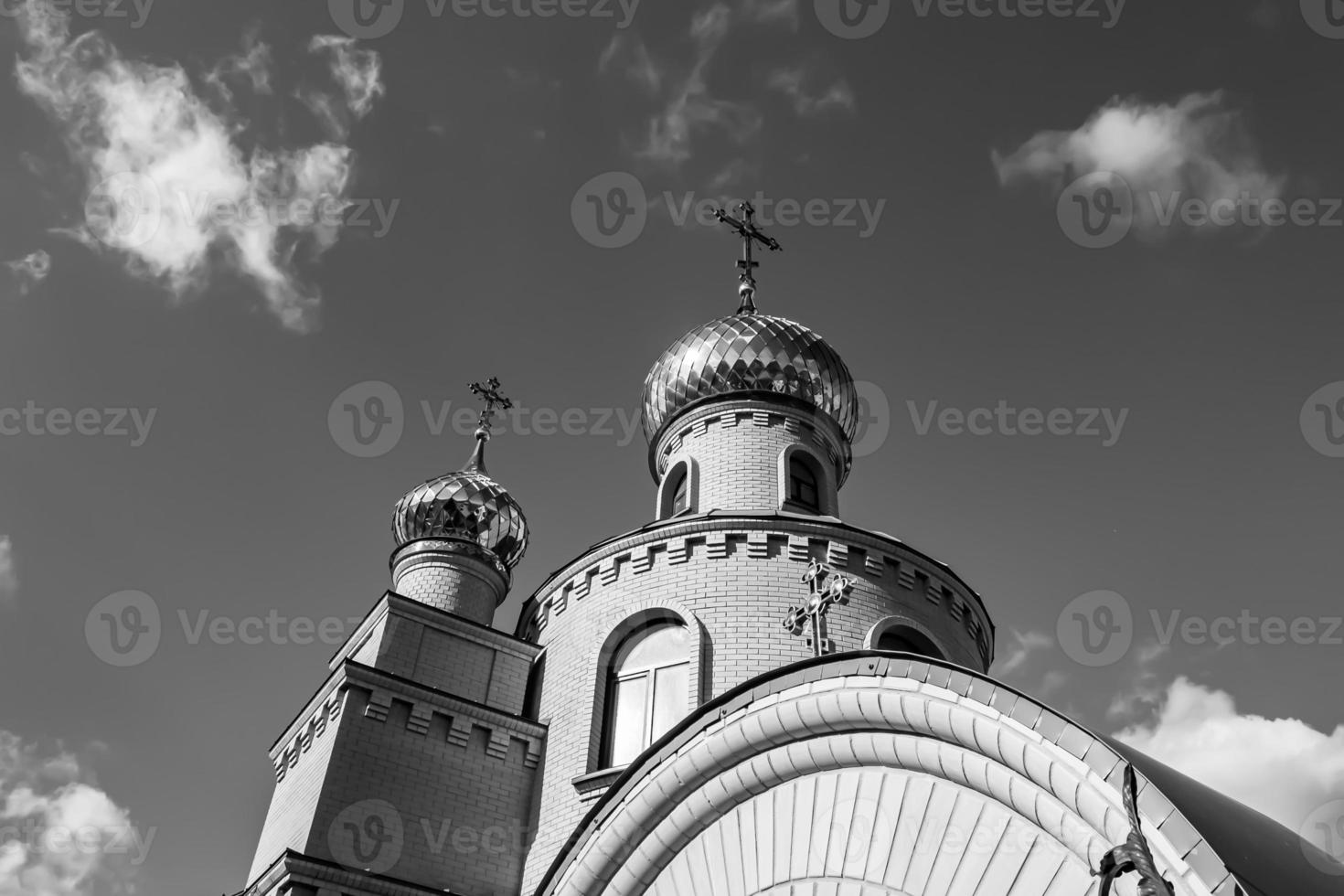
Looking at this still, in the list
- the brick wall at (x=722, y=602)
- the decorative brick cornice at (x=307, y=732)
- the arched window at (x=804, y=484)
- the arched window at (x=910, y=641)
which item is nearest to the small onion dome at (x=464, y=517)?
the brick wall at (x=722, y=602)

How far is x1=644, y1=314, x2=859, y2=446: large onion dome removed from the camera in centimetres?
1612

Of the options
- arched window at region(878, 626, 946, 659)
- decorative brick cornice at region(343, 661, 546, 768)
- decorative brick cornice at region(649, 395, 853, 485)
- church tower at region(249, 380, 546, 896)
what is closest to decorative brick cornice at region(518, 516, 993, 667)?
arched window at region(878, 626, 946, 659)

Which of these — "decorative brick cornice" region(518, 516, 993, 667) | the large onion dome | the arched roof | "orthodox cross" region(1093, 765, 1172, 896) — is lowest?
"orthodox cross" region(1093, 765, 1172, 896)

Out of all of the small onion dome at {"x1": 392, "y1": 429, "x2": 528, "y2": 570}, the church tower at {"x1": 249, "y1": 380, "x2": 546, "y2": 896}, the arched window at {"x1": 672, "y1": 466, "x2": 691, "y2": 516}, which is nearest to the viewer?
the church tower at {"x1": 249, "y1": 380, "x2": 546, "y2": 896}

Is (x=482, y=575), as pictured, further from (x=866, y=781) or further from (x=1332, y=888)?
(x=1332, y=888)

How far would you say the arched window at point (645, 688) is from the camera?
40.6 feet

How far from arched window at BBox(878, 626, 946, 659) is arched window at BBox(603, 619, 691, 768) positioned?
95.9 inches

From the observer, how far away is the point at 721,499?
14.8 meters

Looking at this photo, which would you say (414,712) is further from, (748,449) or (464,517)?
(748,449)

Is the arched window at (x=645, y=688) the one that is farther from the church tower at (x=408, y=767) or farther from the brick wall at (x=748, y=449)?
the brick wall at (x=748, y=449)

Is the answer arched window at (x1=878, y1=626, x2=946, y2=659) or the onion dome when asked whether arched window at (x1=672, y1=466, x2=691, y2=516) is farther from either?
arched window at (x1=878, y1=626, x2=946, y2=659)

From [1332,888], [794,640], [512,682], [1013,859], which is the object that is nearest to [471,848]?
[512,682]

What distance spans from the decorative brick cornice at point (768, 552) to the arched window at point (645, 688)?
860 mm

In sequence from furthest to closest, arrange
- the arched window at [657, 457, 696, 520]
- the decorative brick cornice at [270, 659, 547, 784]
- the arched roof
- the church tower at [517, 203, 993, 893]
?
the arched window at [657, 457, 696, 520] < the church tower at [517, 203, 993, 893] < the decorative brick cornice at [270, 659, 547, 784] < the arched roof
